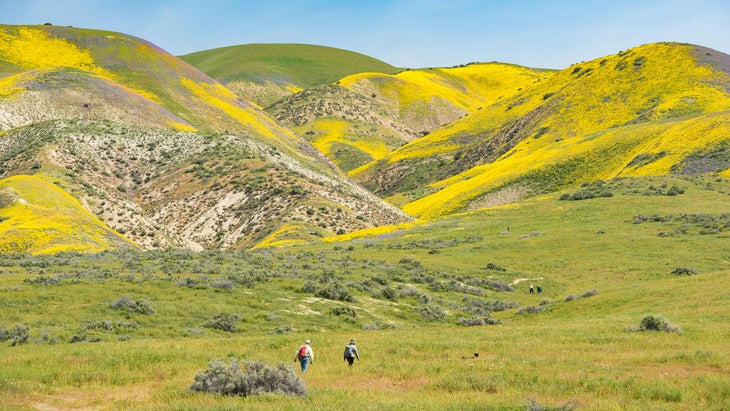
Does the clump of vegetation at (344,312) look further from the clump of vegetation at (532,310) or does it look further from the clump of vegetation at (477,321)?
the clump of vegetation at (532,310)

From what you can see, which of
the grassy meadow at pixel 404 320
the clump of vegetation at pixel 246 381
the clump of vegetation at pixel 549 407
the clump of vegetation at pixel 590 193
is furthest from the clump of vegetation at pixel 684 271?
the clump of vegetation at pixel 246 381

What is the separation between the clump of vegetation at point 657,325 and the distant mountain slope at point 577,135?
6907 cm

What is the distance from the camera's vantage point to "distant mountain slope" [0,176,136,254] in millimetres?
49997

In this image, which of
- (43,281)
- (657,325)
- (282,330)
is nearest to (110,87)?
(43,281)

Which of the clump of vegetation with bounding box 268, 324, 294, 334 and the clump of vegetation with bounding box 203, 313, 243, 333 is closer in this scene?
the clump of vegetation with bounding box 268, 324, 294, 334

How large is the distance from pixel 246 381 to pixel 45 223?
4453cm

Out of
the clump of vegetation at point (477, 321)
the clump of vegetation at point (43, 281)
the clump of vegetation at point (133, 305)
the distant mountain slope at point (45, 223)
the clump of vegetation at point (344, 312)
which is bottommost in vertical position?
the clump of vegetation at point (477, 321)

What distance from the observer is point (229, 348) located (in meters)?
23.0

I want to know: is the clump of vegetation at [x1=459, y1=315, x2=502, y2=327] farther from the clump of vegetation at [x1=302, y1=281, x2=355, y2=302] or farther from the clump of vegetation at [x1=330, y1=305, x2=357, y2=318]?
the clump of vegetation at [x1=302, y1=281, x2=355, y2=302]

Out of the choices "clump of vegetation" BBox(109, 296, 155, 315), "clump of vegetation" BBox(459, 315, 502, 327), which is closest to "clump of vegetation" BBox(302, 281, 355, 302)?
"clump of vegetation" BBox(459, 315, 502, 327)

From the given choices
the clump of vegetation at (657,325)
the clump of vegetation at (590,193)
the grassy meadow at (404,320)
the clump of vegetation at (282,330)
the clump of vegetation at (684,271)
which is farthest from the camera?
the clump of vegetation at (590,193)

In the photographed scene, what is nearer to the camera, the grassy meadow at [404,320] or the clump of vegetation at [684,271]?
the grassy meadow at [404,320]

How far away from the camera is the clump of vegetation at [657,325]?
979 inches

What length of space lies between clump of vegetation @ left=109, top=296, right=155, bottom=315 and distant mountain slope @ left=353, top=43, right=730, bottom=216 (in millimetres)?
77295
